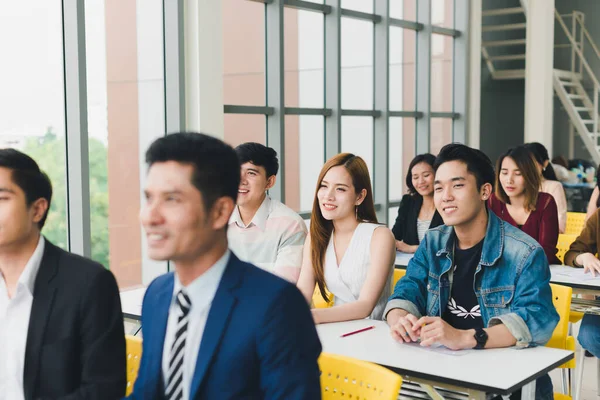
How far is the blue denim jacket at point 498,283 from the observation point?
256 cm

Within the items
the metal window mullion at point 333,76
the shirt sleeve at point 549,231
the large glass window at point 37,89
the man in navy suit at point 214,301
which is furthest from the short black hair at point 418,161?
the man in navy suit at point 214,301

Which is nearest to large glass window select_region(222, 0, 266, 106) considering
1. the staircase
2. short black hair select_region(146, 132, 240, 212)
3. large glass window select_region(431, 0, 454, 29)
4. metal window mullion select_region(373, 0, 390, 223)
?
metal window mullion select_region(373, 0, 390, 223)

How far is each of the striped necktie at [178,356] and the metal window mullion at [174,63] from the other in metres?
3.68

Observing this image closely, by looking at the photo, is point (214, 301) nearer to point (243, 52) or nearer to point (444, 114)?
point (243, 52)

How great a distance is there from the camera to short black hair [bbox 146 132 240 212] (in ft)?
4.45

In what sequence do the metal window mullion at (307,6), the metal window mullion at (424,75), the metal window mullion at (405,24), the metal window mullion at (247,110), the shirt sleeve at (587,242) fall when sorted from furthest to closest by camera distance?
the metal window mullion at (424,75) < the metal window mullion at (405,24) < the metal window mullion at (307,6) < the metal window mullion at (247,110) < the shirt sleeve at (587,242)

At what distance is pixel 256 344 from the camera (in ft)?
4.43

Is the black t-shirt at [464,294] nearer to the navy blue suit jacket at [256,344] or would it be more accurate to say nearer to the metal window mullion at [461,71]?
the navy blue suit jacket at [256,344]

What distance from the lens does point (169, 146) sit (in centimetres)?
137

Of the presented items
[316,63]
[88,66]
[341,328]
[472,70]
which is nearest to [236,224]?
[341,328]

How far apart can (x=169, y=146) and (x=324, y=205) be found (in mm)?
1932

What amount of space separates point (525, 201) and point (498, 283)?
2046 millimetres

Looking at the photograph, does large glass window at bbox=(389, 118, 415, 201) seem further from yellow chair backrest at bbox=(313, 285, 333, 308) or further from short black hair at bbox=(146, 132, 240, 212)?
short black hair at bbox=(146, 132, 240, 212)

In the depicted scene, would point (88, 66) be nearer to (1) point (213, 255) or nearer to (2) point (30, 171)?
(2) point (30, 171)
